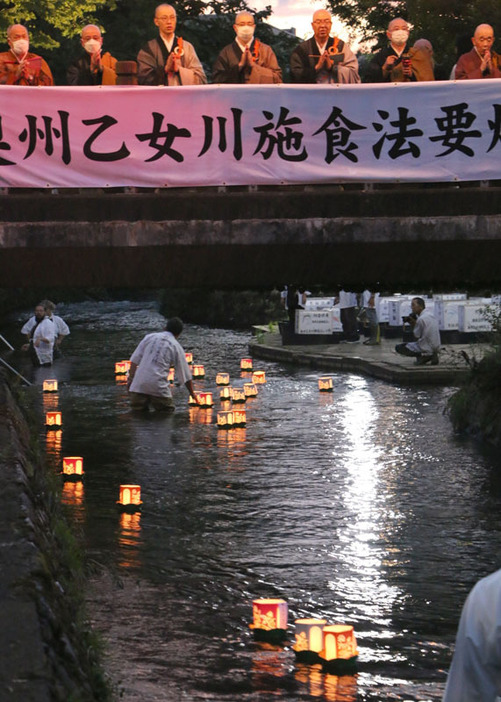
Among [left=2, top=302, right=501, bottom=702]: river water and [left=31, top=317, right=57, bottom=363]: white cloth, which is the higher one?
[left=31, top=317, right=57, bottom=363]: white cloth

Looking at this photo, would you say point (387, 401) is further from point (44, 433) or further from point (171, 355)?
point (44, 433)

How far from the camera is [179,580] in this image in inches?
480

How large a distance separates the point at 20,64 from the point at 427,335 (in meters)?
14.3

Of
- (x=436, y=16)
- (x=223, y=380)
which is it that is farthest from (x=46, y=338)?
(x=436, y=16)

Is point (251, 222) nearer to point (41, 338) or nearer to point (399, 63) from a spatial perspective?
point (399, 63)

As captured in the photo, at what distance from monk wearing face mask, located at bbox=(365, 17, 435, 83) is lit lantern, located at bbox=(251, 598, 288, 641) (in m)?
6.90

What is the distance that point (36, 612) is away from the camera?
270 inches

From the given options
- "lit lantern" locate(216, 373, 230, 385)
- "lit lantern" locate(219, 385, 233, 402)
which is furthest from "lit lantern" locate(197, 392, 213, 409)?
"lit lantern" locate(216, 373, 230, 385)

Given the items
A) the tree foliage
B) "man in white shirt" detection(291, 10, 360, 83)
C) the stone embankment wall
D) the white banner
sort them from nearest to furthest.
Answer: the stone embankment wall < the white banner < "man in white shirt" detection(291, 10, 360, 83) < the tree foliage

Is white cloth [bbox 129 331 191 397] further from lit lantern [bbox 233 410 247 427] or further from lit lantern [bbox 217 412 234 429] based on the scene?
lit lantern [bbox 233 410 247 427]

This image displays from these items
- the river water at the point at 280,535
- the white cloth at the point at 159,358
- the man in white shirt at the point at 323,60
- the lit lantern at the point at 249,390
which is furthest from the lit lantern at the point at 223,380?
the man in white shirt at the point at 323,60

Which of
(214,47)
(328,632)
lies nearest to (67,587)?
(328,632)

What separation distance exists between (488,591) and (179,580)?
7.78 m

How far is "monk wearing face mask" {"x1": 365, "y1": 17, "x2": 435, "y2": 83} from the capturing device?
15109 millimetres
